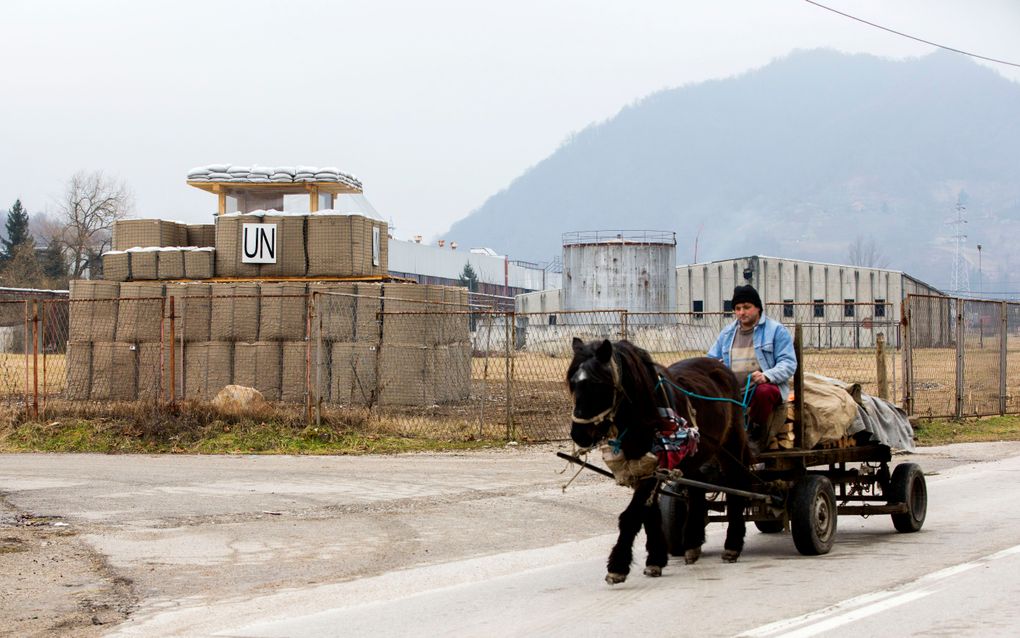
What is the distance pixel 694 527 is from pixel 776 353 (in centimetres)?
163

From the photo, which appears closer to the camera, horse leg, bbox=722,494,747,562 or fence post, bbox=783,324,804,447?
horse leg, bbox=722,494,747,562

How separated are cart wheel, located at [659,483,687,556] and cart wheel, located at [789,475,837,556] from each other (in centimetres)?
90

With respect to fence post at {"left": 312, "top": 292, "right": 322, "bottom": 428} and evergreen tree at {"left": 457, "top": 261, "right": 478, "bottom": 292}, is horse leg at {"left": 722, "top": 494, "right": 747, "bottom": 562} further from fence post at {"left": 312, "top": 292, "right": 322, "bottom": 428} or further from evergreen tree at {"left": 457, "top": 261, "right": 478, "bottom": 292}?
evergreen tree at {"left": 457, "top": 261, "right": 478, "bottom": 292}

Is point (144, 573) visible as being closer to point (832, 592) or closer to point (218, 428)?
point (832, 592)

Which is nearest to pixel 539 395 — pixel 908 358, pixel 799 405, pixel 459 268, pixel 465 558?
pixel 908 358

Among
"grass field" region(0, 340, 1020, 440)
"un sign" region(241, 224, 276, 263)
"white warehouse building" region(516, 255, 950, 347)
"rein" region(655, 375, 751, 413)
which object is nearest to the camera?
"rein" region(655, 375, 751, 413)

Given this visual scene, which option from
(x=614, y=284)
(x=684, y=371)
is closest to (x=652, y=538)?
(x=684, y=371)

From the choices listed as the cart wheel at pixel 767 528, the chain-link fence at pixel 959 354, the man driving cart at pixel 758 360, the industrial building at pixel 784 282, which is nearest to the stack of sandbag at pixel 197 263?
the chain-link fence at pixel 959 354

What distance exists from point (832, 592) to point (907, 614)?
31.8 inches

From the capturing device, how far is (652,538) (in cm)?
837

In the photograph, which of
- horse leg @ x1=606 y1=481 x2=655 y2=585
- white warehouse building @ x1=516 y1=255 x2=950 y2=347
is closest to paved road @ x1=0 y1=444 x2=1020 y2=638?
horse leg @ x1=606 y1=481 x2=655 y2=585

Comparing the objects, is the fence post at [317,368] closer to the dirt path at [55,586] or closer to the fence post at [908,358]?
the dirt path at [55,586]

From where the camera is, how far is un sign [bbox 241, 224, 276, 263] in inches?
966

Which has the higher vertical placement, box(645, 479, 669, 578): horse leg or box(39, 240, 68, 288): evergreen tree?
box(39, 240, 68, 288): evergreen tree
